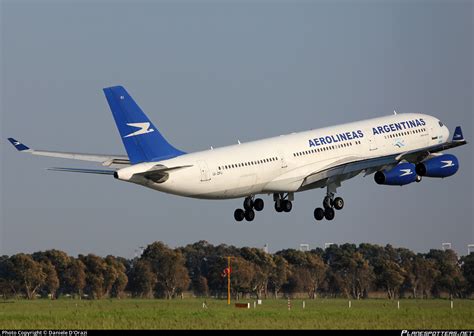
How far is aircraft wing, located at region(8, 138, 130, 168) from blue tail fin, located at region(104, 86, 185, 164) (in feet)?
18.6

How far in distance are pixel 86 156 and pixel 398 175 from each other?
22.7 meters

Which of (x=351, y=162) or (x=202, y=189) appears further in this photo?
(x=351, y=162)

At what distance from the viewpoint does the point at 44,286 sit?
500 feet

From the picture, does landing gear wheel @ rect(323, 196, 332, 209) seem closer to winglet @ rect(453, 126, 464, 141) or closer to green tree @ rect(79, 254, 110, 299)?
winglet @ rect(453, 126, 464, 141)

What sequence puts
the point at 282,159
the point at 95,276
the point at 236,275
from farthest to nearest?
the point at 95,276
the point at 236,275
the point at 282,159

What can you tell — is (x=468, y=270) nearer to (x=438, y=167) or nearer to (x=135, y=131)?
(x=438, y=167)

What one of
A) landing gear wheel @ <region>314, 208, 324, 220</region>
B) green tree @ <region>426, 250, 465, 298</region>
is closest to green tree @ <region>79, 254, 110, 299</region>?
green tree @ <region>426, 250, 465, 298</region>

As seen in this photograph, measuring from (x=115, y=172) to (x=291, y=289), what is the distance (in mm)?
72638

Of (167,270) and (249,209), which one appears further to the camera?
(167,270)

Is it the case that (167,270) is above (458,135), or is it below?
→ below

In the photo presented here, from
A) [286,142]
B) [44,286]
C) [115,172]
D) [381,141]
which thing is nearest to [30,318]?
[115,172]

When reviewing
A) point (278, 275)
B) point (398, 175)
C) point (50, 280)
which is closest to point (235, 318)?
point (398, 175)

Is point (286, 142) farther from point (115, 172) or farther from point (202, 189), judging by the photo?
point (115, 172)

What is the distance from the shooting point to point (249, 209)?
10444cm
